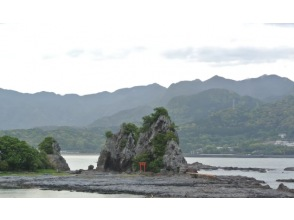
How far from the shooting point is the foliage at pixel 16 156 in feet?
395

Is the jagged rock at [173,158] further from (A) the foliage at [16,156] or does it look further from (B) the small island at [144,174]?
(A) the foliage at [16,156]

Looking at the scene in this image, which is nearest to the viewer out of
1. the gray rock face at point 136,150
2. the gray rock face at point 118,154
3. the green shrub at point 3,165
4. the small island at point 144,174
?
the small island at point 144,174

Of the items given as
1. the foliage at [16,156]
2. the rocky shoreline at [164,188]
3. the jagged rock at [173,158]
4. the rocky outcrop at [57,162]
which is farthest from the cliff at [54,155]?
the rocky shoreline at [164,188]

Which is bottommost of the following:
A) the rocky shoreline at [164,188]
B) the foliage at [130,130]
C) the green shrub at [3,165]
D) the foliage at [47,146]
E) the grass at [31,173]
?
the rocky shoreline at [164,188]

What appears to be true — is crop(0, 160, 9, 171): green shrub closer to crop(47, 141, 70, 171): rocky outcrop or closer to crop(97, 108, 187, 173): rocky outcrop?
crop(47, 141, 70, 171): rocky outcrop

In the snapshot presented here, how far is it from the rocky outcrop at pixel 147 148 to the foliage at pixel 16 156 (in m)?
22.6

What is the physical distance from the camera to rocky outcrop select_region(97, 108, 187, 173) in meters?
126

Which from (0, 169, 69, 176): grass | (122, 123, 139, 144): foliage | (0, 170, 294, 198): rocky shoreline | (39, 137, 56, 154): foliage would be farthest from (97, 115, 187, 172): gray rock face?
(0, 169, 69, 176): grass

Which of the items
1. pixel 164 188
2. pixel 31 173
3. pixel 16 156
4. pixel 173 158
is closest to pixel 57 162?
pixel 16 156
